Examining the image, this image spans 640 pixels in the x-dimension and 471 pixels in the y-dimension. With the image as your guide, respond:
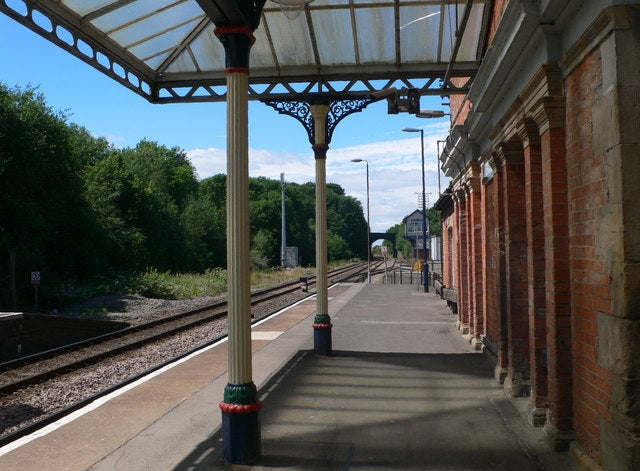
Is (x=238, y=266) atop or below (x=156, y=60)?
below

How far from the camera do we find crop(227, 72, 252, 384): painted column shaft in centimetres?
512

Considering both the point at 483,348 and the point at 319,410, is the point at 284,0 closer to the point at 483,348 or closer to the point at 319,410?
the point at 319,410

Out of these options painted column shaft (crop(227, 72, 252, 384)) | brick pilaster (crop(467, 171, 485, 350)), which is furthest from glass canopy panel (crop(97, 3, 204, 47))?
brick pilaster (crop(467, 171, 485, 350))

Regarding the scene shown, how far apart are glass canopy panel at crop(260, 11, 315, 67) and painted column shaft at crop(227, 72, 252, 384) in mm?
4546

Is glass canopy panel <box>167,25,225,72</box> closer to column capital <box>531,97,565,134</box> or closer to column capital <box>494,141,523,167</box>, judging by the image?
column capital <box>494,141,523,167</box>

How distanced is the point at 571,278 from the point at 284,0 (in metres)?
3.58

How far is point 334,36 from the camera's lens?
9.45 meters

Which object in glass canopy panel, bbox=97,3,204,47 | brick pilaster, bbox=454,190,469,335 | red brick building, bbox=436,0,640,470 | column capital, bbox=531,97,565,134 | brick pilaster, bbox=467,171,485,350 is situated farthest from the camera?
brick pilaster, bbox=454,190,469,335

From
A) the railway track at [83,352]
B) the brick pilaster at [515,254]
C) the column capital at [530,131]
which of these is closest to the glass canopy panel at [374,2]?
the brick pilaster at [515,254]

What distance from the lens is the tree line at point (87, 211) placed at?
69.4ft

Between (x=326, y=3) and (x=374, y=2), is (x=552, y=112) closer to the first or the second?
(x=374, y=2)

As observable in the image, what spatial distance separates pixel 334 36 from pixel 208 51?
2.02m

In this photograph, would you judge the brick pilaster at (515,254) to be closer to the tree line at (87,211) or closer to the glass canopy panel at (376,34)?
the glass canopy panel at (376,34)

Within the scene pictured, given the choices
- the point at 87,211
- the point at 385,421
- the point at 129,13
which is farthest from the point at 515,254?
the point at 87,211
